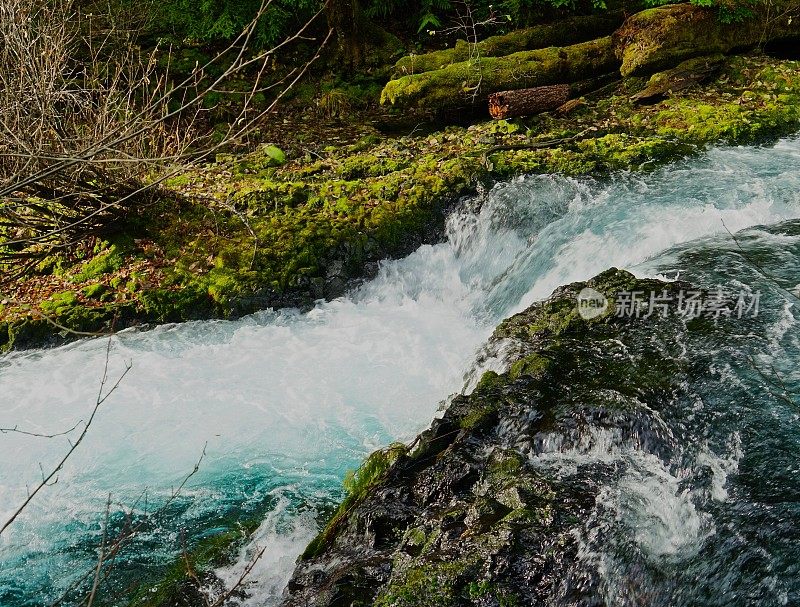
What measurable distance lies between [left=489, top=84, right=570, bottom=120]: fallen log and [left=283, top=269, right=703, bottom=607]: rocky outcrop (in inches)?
192

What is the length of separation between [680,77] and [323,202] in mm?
5600

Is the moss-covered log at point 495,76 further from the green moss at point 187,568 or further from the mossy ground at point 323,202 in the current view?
the green moss at point 187,568

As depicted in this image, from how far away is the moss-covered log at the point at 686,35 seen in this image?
10570 mm

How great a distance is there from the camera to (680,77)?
10383 millimetres

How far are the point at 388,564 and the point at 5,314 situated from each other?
5351 mm

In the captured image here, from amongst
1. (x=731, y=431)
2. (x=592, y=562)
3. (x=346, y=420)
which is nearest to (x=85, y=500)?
(x=346, y=420)

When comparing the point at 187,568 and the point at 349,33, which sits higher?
the point at 349,33

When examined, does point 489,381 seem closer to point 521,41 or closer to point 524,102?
point 524,102

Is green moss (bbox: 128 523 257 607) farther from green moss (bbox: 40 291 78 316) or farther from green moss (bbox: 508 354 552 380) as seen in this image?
green moss (bbox: 40 291 78 316)

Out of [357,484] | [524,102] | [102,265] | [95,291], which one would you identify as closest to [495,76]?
[524,102]

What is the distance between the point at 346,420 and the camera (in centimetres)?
609

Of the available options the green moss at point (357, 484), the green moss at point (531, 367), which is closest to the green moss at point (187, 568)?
the green moss at point (357, 484)

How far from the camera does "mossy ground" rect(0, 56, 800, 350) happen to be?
7.50 metres

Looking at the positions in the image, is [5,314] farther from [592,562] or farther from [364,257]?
[592,562]
